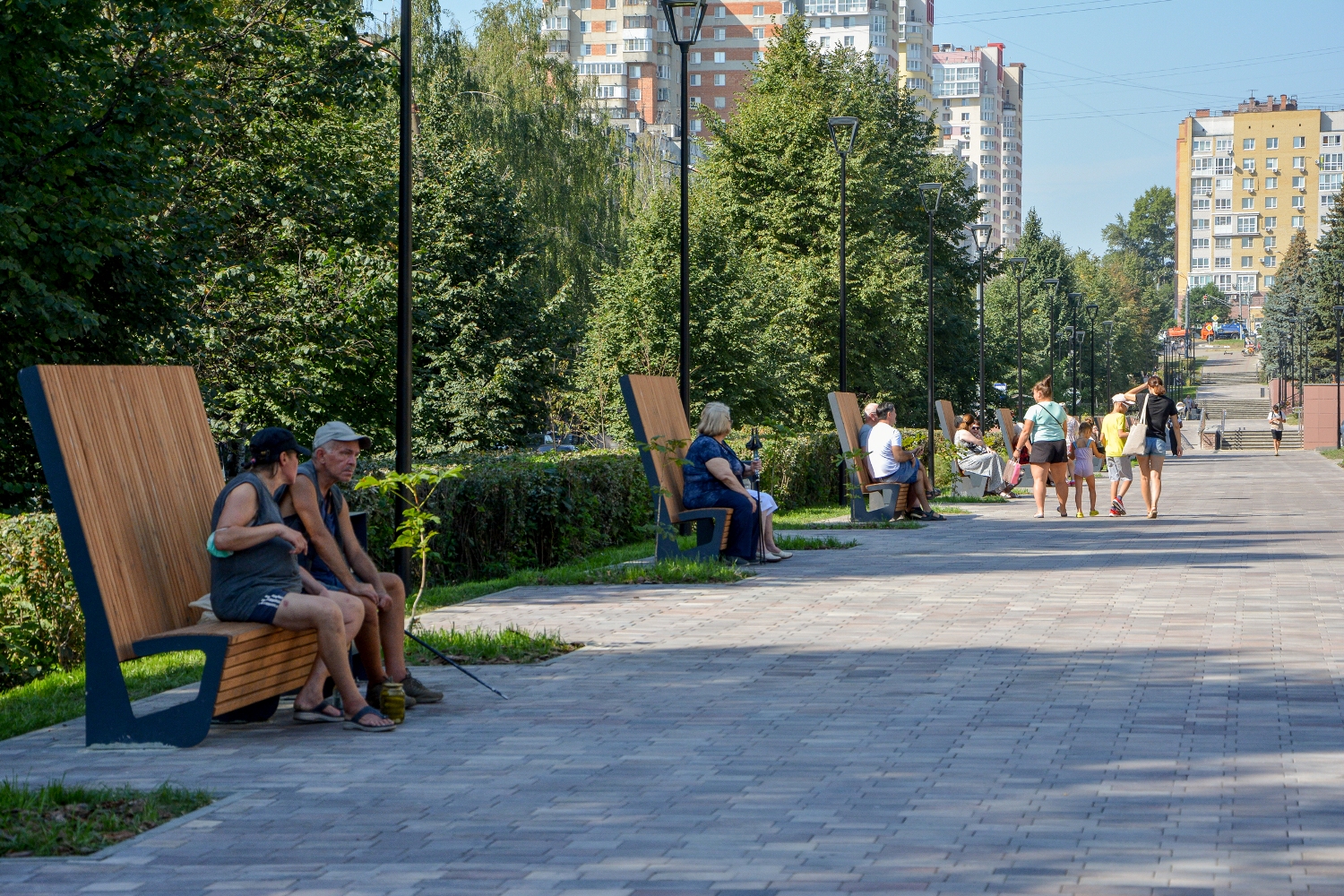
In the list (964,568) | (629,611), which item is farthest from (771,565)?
(629,611)

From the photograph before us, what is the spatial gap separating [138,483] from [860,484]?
13627 millimetres

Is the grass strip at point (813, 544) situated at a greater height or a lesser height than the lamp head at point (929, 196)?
lesser

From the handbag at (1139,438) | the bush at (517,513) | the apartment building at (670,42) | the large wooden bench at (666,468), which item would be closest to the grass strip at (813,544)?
the bush at (517,513)

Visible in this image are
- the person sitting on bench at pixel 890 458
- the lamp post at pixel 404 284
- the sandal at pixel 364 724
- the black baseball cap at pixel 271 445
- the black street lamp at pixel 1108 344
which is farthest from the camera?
the black street lamp at pixel 1108 344

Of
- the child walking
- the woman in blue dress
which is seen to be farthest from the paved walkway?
the child walking

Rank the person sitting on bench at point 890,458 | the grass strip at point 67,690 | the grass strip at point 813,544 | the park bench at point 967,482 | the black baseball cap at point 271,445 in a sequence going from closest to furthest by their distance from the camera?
1. the black baseball cap at point 271,445
2. the grass strip at point 67,690
3. the grass strip at point 813,544
4. the person sitting on bench at point 890,458
5. the park bench at point 967,482

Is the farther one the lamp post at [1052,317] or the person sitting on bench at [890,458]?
the lamp post at [1052,317]

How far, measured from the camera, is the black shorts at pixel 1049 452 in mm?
21391

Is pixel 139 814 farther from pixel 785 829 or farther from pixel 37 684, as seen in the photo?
pixel 37 684

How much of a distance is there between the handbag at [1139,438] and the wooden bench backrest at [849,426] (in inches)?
152

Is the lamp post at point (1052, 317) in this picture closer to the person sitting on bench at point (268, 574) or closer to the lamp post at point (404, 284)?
the lamp post at point (404, 284)

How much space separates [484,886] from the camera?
4371mm

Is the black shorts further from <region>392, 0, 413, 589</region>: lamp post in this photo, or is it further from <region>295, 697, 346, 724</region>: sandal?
<region>295, 697, 346, 724</region>: sandal

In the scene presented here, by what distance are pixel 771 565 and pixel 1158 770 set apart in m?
8.58
